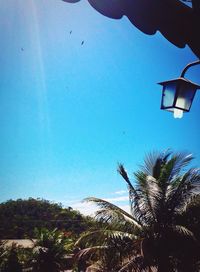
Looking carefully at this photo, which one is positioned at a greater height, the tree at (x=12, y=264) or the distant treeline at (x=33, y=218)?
the distant treeline at (x=33, y=218)

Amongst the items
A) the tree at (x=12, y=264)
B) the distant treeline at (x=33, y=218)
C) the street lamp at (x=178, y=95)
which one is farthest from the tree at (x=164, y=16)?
the distant treeline at (x=33, y=218)

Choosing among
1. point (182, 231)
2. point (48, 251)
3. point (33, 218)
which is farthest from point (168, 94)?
point (33, 218)

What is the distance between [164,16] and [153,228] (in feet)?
32.7

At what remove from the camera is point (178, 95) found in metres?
3.42

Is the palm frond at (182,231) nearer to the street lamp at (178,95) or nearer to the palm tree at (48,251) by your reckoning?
the street lamp at (178,95)

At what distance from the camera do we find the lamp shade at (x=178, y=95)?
3408 mm

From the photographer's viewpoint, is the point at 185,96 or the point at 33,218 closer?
the point at 185,96

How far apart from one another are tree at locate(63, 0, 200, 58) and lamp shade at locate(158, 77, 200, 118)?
1.37 feet

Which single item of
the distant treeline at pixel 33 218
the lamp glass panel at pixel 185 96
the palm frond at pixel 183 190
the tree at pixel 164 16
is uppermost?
the distant treeline at pixel 33 218

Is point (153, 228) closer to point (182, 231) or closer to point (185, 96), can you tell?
point (182, 231)

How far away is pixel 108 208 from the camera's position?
1244cm

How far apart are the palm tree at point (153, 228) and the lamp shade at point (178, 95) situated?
806 cm

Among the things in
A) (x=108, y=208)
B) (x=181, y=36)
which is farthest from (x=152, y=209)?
(x=181, y=36)

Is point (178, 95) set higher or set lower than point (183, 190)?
lower
